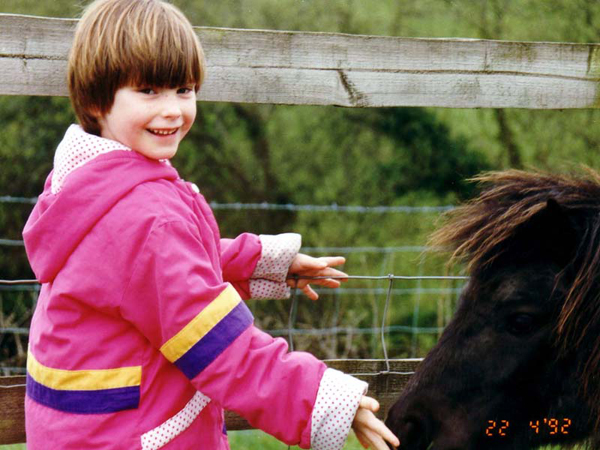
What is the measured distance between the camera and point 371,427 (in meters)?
1.56

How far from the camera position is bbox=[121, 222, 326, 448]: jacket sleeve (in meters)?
1.52

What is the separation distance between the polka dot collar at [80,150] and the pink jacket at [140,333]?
2 centimetres

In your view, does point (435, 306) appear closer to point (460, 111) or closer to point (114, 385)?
point (460, 111)

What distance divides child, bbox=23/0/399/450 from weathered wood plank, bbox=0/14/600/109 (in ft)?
1.68

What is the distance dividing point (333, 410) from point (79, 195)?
72cm

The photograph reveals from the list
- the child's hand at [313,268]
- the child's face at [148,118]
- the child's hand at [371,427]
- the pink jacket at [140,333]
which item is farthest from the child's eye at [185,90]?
the child's hand at [371,427]

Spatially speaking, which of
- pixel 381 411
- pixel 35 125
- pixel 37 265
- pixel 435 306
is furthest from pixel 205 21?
pixel 37 265

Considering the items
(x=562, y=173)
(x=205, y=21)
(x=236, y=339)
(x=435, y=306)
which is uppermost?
(x=205, y=21)

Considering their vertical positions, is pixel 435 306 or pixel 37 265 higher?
pixel 37 265

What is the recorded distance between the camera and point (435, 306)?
26.2 ft

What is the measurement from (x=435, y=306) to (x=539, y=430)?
604 centimetres

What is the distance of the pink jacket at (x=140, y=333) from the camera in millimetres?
1530

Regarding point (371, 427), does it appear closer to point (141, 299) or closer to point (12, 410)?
point (141, 299)

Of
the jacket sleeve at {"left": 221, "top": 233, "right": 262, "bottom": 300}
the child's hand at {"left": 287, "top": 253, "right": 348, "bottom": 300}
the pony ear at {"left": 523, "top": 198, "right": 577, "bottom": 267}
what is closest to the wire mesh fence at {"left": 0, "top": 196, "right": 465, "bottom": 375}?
the child's hand at {"left": 287, "top": 253, "right": 348, "bottom": 300}
